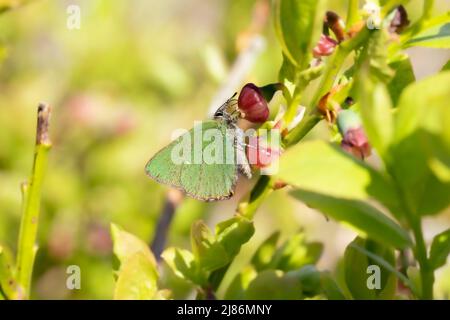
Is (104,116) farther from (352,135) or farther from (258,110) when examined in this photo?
(352,135)

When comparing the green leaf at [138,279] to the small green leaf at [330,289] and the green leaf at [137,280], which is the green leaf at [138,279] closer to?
the green leaf at [137,280]

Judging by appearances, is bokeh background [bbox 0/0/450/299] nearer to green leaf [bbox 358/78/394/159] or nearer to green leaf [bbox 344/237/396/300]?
green leaf [bbox 344/237/396/300]

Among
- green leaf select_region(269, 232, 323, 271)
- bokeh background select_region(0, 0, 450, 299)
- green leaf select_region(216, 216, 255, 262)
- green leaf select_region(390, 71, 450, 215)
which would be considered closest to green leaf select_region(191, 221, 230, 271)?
green leaf select_region(216, 216, 255, 262)

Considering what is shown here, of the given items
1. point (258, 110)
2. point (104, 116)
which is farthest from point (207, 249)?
point (104, 116)

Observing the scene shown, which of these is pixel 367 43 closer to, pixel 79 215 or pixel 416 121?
pixel 416 121
